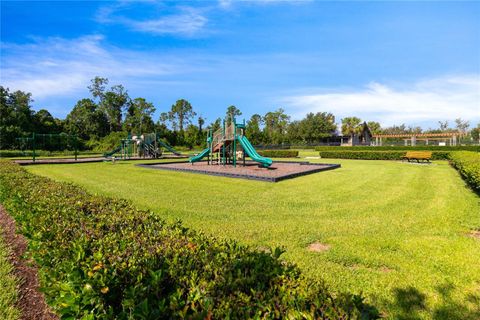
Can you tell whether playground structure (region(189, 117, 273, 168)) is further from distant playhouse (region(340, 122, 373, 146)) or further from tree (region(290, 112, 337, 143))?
distant playhouse (region(340, 122, 373, 146))

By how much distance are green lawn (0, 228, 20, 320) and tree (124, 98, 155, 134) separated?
183 feet

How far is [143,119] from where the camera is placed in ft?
191

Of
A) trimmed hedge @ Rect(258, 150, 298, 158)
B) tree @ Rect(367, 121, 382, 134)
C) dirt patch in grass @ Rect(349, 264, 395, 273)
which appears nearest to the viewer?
dirt patch in grass @ Rect(349, 264, 395, 273)

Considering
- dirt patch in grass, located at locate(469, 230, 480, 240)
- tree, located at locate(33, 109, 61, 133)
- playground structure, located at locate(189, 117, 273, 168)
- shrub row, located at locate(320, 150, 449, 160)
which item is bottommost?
dirt patch in grass, located at locate(469, 230, 480, 240)

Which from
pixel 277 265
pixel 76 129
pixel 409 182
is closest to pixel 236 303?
pixel 277 265

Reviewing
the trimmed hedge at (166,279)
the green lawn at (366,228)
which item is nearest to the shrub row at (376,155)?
the green lawn at (366,228)

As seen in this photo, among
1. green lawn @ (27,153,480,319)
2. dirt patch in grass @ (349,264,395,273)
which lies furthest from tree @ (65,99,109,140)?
dirt patch in grass @ (349,264,395,273)

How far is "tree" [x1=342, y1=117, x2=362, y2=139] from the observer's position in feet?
210

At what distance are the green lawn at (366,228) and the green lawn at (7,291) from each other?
9.49 ft

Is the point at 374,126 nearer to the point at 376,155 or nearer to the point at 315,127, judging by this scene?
the point at 315,127

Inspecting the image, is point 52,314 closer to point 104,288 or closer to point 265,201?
point 104,288

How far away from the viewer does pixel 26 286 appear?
3.51m

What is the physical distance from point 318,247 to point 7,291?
14.0 feet

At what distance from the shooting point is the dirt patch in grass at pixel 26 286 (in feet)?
9.83
